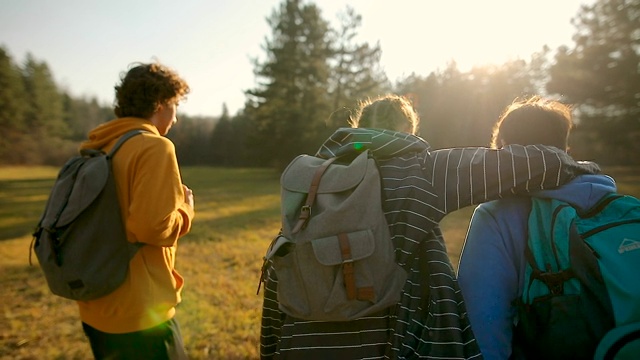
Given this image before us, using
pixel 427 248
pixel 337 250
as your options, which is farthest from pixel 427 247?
pixel 337 250

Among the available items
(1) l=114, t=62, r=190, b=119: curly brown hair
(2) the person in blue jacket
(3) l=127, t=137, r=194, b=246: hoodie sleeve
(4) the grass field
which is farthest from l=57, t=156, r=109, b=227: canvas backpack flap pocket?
(4) the grass field

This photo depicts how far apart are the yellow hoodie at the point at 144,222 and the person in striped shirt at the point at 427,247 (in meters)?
0.68

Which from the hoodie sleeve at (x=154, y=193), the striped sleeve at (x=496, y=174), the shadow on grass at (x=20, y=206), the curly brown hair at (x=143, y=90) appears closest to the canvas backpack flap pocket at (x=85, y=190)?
the hoodie sleeve at (x=154, y=193)

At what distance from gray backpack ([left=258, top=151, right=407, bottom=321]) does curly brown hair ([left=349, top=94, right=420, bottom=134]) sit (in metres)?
0.38

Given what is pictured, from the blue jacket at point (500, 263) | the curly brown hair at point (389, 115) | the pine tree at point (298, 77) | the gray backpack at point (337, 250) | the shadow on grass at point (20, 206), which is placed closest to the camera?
the gray backpack at point (337, 250)

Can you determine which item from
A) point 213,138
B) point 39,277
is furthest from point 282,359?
point 213,138

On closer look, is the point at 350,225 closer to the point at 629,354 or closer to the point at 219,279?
the point at 629,354

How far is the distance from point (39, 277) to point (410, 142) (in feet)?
21.9

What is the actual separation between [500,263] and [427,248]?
27 centimetres

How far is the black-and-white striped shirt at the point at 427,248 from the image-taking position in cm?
153

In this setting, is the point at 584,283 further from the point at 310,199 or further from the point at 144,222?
the point at 144,222

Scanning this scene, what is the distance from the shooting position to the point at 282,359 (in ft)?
5.35

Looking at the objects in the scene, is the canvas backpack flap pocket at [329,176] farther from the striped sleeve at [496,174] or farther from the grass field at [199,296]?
the grass field at [199,296]

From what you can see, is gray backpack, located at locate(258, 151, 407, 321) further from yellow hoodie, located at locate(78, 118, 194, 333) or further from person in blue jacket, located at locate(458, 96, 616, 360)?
yellow hoodie, located at locate(78, 118, 194, 333)
